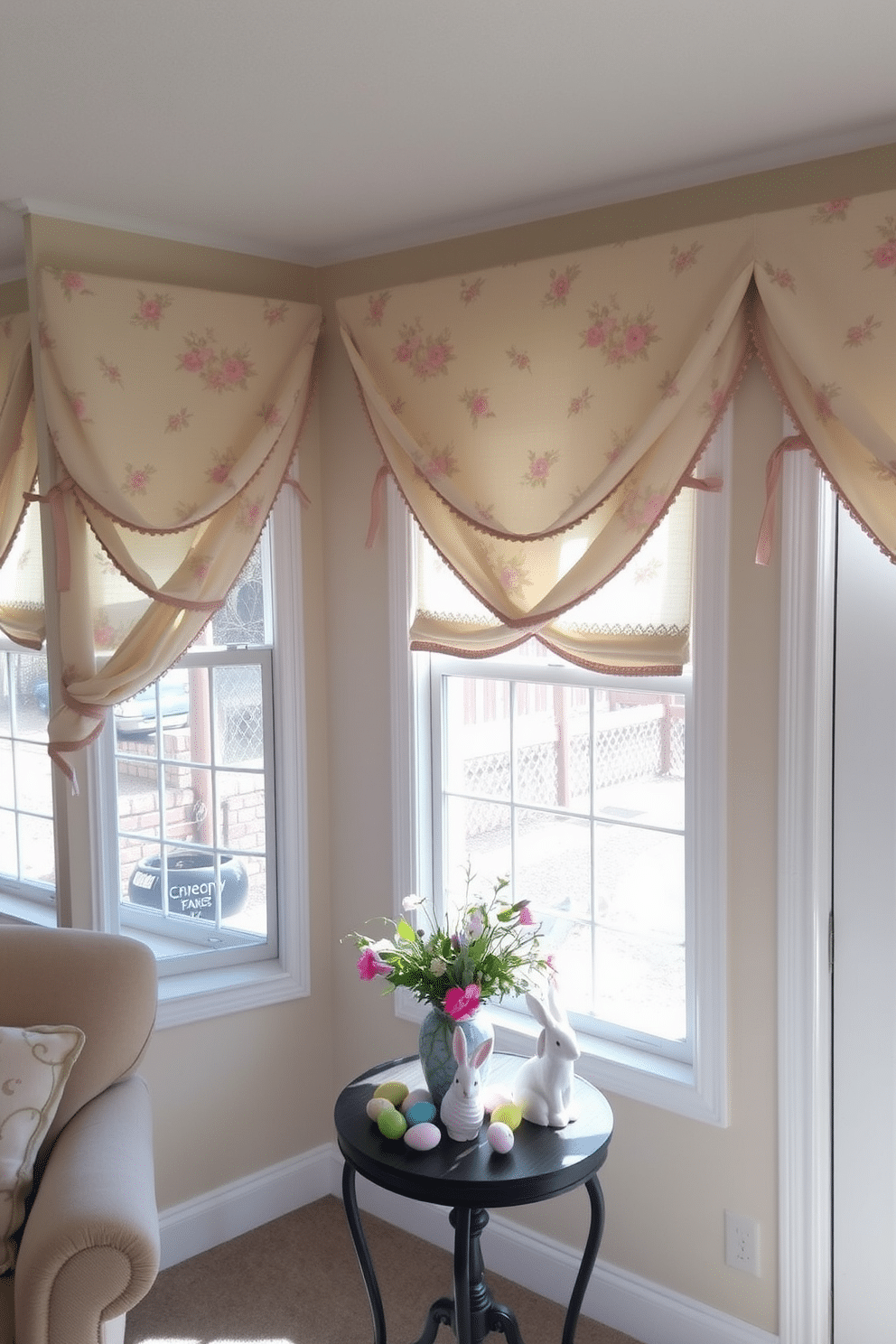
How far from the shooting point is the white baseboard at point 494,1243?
2.68 meters

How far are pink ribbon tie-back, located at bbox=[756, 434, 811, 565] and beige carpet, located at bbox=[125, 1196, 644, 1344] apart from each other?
183 centimetres

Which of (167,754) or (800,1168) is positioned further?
(167,754)

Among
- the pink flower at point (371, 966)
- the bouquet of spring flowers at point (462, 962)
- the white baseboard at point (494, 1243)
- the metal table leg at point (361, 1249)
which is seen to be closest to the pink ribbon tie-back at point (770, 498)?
the bouquet of spring flowers at point (462, 962)

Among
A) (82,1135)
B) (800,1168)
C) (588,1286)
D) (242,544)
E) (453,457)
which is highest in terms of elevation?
(453,457)

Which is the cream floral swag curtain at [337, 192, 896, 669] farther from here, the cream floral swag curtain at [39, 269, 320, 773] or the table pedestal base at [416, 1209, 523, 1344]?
the table pedestal base at [416, 1209, 523, 1344]

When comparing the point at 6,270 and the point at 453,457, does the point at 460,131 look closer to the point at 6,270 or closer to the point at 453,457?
the point at 453,457

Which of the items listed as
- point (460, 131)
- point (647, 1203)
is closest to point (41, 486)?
point (460, 131)

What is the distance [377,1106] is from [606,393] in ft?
5.13

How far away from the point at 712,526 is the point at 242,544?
1215 mm

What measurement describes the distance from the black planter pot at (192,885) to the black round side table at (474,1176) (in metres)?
0.95

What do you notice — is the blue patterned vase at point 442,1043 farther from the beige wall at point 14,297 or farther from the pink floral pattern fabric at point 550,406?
the beige wall at point 14,297

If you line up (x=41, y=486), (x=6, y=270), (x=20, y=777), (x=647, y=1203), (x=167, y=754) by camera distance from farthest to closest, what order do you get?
(x=20, y=777) → (x=6, y=270) → (x=167, y=754) → (x=41, y=486) → (x=647, y=1203)

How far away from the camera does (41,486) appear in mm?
2924

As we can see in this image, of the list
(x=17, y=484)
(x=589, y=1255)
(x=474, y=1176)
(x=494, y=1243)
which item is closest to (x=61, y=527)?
(x=17, y=484)
